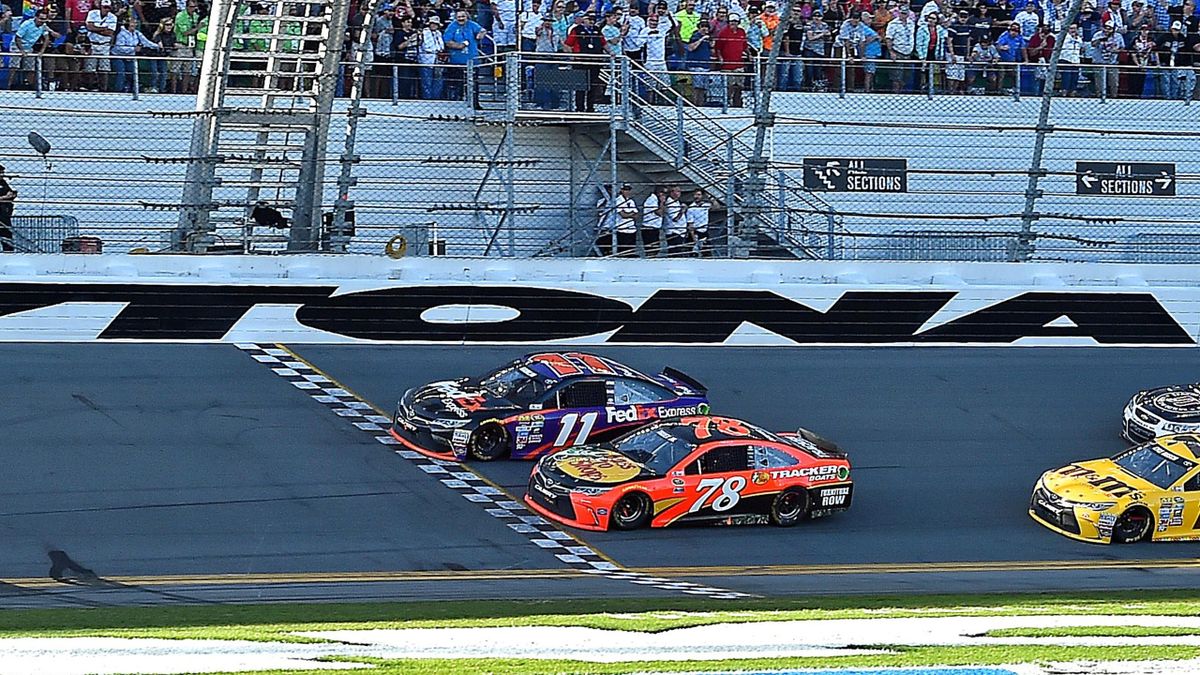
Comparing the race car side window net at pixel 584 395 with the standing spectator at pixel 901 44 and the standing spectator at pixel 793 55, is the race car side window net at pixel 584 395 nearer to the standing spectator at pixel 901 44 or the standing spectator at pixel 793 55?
the standing spectator at pixel 793 55

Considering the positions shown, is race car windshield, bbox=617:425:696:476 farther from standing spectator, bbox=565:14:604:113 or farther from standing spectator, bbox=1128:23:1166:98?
standing spectator, bbox=1128:23:1166:98

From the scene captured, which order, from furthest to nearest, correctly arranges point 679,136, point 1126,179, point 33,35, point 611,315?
point 1126,179, point 679,136, point 33,35, point 611,315

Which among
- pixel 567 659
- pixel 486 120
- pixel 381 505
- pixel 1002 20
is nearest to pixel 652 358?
pixel 486 120

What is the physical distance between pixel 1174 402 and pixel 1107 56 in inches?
363

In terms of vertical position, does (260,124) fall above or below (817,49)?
below

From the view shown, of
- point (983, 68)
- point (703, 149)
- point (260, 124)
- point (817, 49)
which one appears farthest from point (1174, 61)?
point (260, 124)

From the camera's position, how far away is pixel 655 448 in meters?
14.8

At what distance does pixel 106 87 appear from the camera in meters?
21.2

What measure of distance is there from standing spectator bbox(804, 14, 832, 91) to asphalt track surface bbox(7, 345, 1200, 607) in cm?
513

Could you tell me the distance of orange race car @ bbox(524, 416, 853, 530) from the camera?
46.4 ft

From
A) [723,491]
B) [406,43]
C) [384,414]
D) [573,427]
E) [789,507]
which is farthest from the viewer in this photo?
[406,43]

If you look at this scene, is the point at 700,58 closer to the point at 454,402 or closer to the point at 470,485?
the point at 454,402

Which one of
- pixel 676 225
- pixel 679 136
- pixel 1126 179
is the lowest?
pixel 676 225

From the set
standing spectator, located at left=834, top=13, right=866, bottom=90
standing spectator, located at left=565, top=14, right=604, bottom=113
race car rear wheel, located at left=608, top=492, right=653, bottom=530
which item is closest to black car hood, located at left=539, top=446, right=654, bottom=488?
race car rear wheel, located at left=608, top=492, right=653, bottom=530
